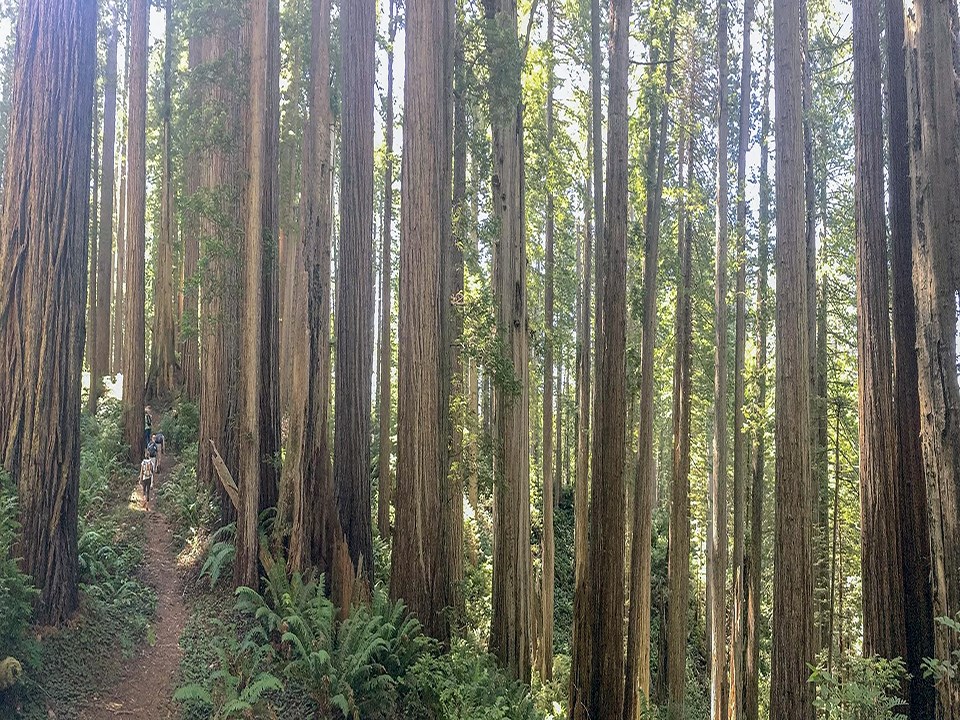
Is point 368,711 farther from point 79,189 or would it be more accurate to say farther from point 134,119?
point 134,119

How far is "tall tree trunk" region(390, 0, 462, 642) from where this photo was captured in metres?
7.89

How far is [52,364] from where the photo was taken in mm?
6516

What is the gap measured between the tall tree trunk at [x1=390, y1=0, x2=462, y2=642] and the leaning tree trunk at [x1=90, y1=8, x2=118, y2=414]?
10.5m

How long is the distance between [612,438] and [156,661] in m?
5.62

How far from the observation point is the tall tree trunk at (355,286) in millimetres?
8773

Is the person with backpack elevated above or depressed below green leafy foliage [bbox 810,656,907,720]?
above

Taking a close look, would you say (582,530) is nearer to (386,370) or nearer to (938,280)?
(386,370)

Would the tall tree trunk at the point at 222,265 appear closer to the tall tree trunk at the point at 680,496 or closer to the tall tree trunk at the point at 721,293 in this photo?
the tall tree trunk at the point at 680,496

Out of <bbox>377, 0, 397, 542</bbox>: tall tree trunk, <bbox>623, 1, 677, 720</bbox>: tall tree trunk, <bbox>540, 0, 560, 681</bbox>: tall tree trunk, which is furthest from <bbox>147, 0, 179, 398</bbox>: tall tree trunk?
<bbox>623, 1, 677, 720</bbox>: tall tree trunk

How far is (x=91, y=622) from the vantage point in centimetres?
687

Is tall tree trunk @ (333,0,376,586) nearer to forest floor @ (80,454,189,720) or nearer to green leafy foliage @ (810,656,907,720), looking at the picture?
forest floor @ (80,454,189,720)

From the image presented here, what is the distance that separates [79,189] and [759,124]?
12442mm

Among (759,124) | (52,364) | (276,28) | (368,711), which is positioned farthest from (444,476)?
(759,124)

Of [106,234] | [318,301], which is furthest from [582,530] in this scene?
[106,234]
